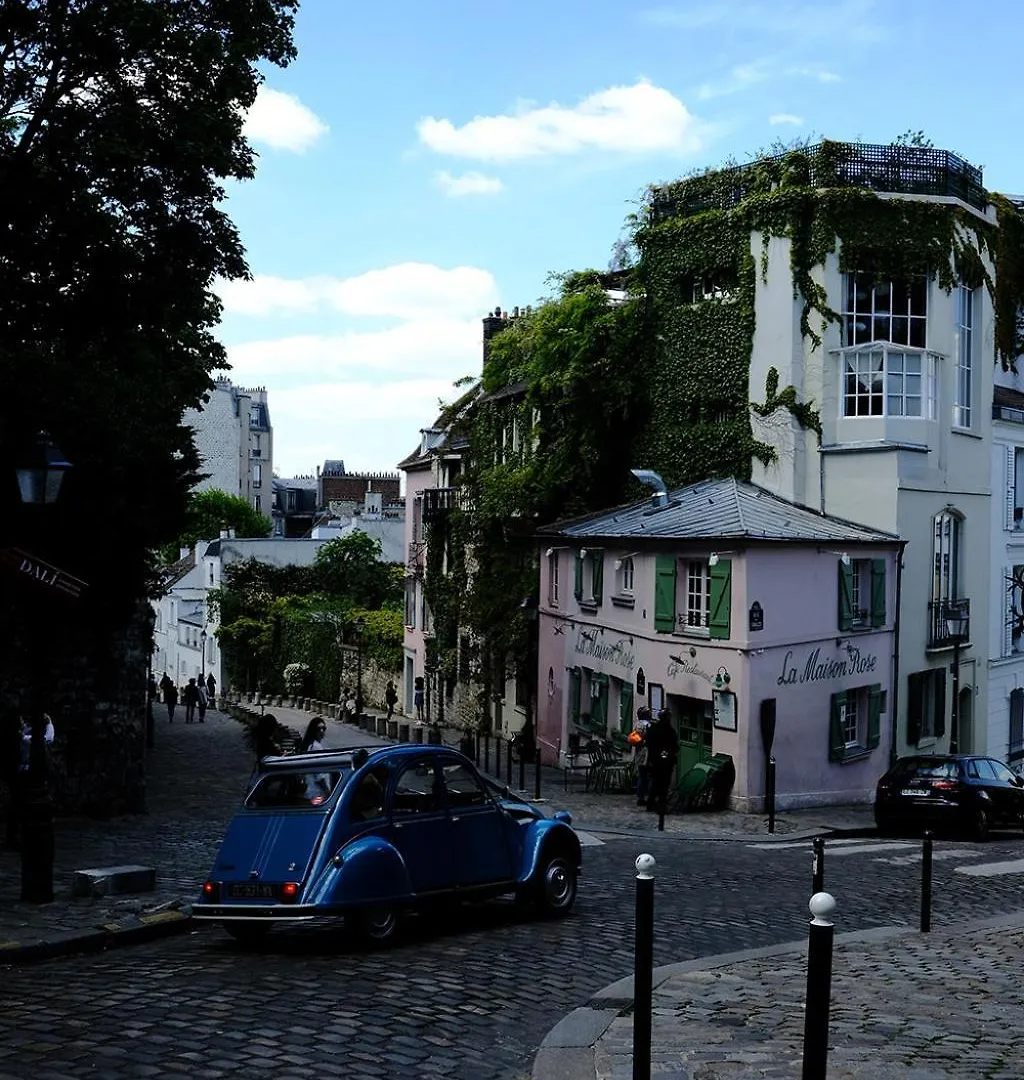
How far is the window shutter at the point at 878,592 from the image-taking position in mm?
30500

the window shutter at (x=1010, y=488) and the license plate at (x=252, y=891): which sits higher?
the window shutter at (x=1010, y=488)

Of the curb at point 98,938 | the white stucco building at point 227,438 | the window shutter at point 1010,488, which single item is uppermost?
the white stucco building at point 227,438

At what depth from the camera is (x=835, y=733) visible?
2883cm

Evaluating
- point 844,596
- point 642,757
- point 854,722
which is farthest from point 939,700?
point 642,757

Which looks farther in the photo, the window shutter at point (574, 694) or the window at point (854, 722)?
the window shutter at point (574, 694)

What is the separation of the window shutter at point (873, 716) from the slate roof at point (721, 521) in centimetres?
325

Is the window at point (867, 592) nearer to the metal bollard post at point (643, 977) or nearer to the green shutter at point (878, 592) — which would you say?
the green shutter at point (878, 592)

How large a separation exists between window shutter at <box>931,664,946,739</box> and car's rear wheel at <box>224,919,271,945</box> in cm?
2524

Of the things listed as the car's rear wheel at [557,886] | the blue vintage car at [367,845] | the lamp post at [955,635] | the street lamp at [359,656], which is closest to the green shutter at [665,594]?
the lamp post at [955,635]

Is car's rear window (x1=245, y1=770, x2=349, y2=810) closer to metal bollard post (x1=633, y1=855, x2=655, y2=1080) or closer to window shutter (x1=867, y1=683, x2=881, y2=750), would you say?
metal bollard post (x1=633, y1=855, x2=655, y2=1080)

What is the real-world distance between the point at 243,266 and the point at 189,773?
543 inches

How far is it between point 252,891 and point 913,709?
79.0ft

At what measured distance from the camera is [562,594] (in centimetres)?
3572

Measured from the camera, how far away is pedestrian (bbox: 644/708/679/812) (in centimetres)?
2480
